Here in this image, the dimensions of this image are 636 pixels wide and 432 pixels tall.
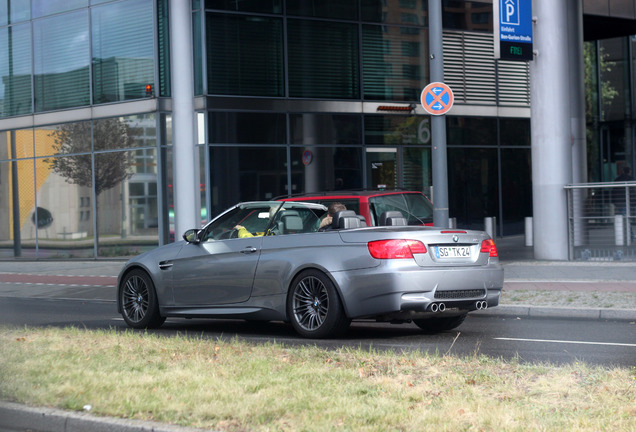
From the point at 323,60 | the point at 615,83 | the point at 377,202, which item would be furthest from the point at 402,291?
the point at 615,83

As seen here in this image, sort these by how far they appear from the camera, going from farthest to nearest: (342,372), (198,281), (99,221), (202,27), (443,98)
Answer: (99,221), (202,27), (443,98), (198,281), (342,372)

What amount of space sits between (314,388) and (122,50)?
65.9 ft

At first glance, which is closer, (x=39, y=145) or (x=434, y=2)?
(x=434, y=2)

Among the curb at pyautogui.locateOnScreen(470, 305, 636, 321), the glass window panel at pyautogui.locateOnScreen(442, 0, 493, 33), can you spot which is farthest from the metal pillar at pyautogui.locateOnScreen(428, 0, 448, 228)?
the glass window panel at pyautogui.locateOnScreen(442, 0, 493, 33)

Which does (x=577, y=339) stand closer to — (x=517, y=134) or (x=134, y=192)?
(x=134, y=192)

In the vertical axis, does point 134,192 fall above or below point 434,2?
below

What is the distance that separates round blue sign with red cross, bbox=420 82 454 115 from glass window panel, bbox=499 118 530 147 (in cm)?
1468

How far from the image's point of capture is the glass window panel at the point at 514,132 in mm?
29125

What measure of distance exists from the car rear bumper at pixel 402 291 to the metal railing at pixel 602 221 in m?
10.2

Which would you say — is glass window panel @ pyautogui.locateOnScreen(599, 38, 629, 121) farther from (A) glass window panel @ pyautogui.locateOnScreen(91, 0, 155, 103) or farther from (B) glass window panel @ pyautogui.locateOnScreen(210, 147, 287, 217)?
(A) glass window panel @ pyautogui.locateOnScreen(91, 0, 155, 103)

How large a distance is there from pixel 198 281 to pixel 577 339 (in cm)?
414

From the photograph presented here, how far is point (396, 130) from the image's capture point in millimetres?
26578

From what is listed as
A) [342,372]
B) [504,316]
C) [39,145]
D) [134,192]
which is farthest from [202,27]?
[342,372]

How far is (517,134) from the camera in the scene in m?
29.6
